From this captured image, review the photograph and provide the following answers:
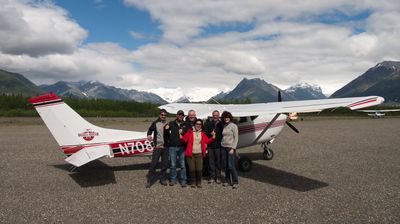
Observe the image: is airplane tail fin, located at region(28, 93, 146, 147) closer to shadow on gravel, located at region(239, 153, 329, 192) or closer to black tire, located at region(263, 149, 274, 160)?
shadow on gravel, located at region(239, 153, 329, 192)

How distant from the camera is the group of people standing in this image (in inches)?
313

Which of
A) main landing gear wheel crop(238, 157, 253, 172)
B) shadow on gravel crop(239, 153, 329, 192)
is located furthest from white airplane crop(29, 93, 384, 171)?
shadow on gravel crop(239, 153, 329, 192)

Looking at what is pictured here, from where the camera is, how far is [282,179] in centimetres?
877

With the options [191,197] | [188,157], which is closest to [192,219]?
[191,197]

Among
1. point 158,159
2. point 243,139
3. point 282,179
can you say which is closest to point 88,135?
point 158,159

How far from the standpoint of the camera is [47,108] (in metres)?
8.49

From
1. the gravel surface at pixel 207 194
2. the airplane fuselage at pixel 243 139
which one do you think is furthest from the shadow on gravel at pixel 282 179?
the airplane fuselage at pixel 243 139

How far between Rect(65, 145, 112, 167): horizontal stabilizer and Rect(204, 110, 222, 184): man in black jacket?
2653mm

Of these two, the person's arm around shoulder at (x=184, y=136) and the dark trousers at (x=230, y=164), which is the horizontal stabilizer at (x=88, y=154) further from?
the dark trousers at (x=230, y=164)

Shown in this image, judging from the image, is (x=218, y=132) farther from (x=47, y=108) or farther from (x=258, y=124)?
(x=47, y=108)

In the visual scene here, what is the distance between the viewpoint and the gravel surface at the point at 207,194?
5.84 metres

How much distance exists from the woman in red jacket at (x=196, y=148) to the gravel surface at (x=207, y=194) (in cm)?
44

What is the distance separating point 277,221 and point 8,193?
6209 mm

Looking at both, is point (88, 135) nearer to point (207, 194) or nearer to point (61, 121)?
point (61, 121)
